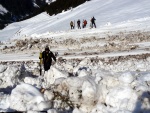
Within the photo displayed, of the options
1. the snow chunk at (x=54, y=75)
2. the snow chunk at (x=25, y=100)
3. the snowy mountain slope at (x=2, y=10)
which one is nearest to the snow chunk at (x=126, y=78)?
the snow chunk at (x=25, y=100)

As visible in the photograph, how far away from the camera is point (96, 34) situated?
96.6 feet

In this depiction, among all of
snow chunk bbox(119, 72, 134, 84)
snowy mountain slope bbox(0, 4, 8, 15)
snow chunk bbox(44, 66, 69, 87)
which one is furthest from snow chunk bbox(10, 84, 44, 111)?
snowy mountain slope bbox(0, 4, 8, 15)

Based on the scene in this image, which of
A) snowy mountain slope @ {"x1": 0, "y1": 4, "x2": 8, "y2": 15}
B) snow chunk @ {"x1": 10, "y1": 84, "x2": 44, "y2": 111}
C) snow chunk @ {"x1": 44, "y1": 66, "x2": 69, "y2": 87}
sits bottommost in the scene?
snow chunk @ {"x1": 10, "y1": 84, "x2": 44, "y2": 111}

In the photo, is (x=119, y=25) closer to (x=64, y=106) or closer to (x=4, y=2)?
(x=64, y=106)

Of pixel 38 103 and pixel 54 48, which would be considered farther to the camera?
pixel 54 48

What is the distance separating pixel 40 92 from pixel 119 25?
24630 millimetres

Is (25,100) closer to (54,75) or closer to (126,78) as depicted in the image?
(54,75)

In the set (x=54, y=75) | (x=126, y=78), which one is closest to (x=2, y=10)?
(x=54, y=75)

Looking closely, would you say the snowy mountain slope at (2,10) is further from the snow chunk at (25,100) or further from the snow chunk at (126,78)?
the snow chunk at (126,78)

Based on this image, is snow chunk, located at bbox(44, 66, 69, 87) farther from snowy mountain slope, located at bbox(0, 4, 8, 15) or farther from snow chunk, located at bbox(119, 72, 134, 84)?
snowy mountain slope, located at bbox(0, 4, 8, 15)

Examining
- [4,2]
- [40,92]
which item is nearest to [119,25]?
[40,92]

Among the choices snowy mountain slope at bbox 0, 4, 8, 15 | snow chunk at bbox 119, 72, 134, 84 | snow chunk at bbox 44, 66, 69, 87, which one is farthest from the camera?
snowy mountain slope at bbox 0, 4, 8, 15

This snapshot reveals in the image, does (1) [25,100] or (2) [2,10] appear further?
(2) [2,10]

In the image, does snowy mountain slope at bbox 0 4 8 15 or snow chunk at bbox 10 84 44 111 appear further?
snowy mountain slope at bbox 0 4 8 15
